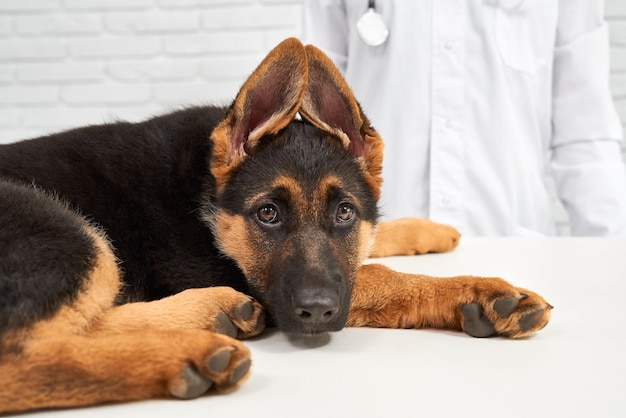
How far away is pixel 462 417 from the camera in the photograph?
4.04 ft

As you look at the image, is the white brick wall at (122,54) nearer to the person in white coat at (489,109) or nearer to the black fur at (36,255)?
the person in white coat at (489,109)

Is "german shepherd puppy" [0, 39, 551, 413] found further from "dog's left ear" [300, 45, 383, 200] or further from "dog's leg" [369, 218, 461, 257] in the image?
"dog's leg" [369, 218, 461, 257]

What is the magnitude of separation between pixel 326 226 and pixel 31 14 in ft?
14.9

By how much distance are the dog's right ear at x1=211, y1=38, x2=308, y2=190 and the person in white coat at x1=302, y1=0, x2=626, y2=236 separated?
1.61m

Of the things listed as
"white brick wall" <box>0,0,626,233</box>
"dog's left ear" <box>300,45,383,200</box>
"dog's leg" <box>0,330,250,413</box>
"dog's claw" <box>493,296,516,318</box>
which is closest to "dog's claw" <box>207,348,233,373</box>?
"dog's leg" <box>0,330,250,413</box>

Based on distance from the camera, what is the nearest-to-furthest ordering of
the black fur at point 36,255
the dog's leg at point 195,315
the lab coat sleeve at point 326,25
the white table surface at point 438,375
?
the white table surface at point 438,375
the black fur at point 36,255
the dog's leg at point 195,315
the lab coat sleeve at point 326,25

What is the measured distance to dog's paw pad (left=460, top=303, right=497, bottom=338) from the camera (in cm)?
176

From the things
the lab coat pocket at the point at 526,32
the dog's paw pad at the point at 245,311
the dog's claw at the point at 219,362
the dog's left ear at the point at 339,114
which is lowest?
the dog's paw pad at the point at 245,311

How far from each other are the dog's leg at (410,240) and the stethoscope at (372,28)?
1181 mm

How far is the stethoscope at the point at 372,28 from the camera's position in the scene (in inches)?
138

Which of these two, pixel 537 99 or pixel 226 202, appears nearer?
pixel 226 202

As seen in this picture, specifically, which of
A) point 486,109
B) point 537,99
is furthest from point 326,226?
point 537,99

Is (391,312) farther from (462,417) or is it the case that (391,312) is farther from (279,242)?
(462,417)

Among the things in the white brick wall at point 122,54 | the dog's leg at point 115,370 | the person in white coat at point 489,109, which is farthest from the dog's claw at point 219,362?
the white brick wall at point 122,54
